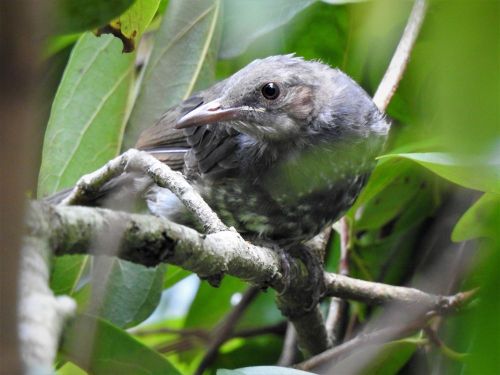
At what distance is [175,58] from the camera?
109 inches

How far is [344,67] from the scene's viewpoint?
313cm

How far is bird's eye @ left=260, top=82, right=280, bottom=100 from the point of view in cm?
284

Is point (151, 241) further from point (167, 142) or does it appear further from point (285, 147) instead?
point (167, 142)

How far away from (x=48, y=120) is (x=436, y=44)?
2.18 meters

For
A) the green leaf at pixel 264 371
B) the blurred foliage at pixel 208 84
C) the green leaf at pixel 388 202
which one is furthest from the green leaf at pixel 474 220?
the green leaf at pixel 264 371

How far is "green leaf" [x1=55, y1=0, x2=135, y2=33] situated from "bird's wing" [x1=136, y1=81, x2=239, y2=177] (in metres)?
1.88

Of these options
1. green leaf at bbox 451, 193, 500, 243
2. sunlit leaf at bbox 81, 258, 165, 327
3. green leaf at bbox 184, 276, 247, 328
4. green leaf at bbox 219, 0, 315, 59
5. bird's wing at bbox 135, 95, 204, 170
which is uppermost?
green leaf at bbox 219, 0, 315, 59

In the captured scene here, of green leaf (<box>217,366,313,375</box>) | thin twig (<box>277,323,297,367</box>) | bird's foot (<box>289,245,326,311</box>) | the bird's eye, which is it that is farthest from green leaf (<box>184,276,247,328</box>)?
green leaf (<box>217,366,313,375</box>)

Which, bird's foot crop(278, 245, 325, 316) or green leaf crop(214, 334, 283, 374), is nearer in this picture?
bird's foot crop(278, 245, 325, 316)

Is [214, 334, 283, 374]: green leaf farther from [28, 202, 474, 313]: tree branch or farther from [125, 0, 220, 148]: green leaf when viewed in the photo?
[28, 202, 474, 313]: tree branch

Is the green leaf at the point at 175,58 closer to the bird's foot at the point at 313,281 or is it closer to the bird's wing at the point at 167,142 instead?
the bird's wing at the point at 167,142

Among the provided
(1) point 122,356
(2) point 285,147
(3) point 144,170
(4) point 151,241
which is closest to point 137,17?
(3) point 144,170

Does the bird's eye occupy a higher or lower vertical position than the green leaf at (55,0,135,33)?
lower

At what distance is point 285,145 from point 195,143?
44cm
